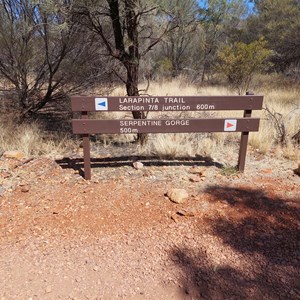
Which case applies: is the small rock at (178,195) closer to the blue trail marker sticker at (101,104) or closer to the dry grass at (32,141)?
the blue trail marker sticker at (101,104)

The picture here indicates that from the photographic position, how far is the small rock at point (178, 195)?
3.63m

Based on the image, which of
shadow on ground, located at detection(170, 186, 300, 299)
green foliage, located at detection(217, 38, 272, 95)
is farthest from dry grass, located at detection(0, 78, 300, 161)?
green foliage, located at detection(217, 38, 272, 95)

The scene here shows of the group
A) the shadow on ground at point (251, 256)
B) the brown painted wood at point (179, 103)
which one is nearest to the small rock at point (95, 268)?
the shadow on ground at point (251, 256)

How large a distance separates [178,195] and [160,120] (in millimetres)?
1159

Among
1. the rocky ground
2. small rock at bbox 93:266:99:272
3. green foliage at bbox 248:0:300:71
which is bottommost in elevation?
small rock at bbox 93:266:99:272

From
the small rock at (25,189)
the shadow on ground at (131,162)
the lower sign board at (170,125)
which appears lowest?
the small rock at (25,189)

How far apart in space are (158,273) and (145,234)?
0.56m

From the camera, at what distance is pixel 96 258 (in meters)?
2.73

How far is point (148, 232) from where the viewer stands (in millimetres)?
3104

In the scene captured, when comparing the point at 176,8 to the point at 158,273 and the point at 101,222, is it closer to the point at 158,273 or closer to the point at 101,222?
the point at 101,222

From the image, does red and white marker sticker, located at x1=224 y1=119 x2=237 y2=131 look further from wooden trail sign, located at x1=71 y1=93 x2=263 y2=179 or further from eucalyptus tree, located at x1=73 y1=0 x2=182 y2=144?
eucalyptus tree, located at x1=73 y1=0 x2=182 y2=144

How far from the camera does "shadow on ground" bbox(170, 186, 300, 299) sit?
7.79 ft

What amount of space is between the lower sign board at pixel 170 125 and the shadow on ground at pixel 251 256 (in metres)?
1.12

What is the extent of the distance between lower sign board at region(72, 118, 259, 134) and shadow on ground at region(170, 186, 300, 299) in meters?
1.12
